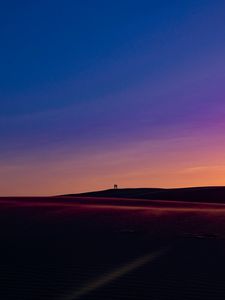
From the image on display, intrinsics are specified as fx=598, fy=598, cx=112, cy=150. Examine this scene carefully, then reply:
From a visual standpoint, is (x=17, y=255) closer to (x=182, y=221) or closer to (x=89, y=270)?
(x=89, y=270)

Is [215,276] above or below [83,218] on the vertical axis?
below

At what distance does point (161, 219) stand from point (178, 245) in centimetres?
640

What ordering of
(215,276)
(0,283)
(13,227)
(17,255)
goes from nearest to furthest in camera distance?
(0,283) → (215,276) → (17,255) → (13,227)

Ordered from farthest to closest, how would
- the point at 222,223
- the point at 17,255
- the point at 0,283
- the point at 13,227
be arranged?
1. the point at 222,223
2. the point at 13,227
3. the point at 17,255
4. the point at 0,283

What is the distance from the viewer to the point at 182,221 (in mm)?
19156

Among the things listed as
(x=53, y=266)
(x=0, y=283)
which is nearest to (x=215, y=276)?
Result: (x=53, y=266)

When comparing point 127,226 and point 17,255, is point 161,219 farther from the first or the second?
point 17,255

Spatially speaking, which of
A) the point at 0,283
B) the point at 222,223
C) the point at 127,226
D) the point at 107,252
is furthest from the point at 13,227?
the point at 0,283

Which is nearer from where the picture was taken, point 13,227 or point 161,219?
point 13,227

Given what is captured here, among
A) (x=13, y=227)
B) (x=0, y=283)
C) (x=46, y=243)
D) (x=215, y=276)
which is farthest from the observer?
(x=13, y=227)

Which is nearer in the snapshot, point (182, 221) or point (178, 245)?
point (178, 245)

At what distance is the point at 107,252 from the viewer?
467 inches

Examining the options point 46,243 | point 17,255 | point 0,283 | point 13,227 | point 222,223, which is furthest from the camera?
point 222,223

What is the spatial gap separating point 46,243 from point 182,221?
7.05 m
